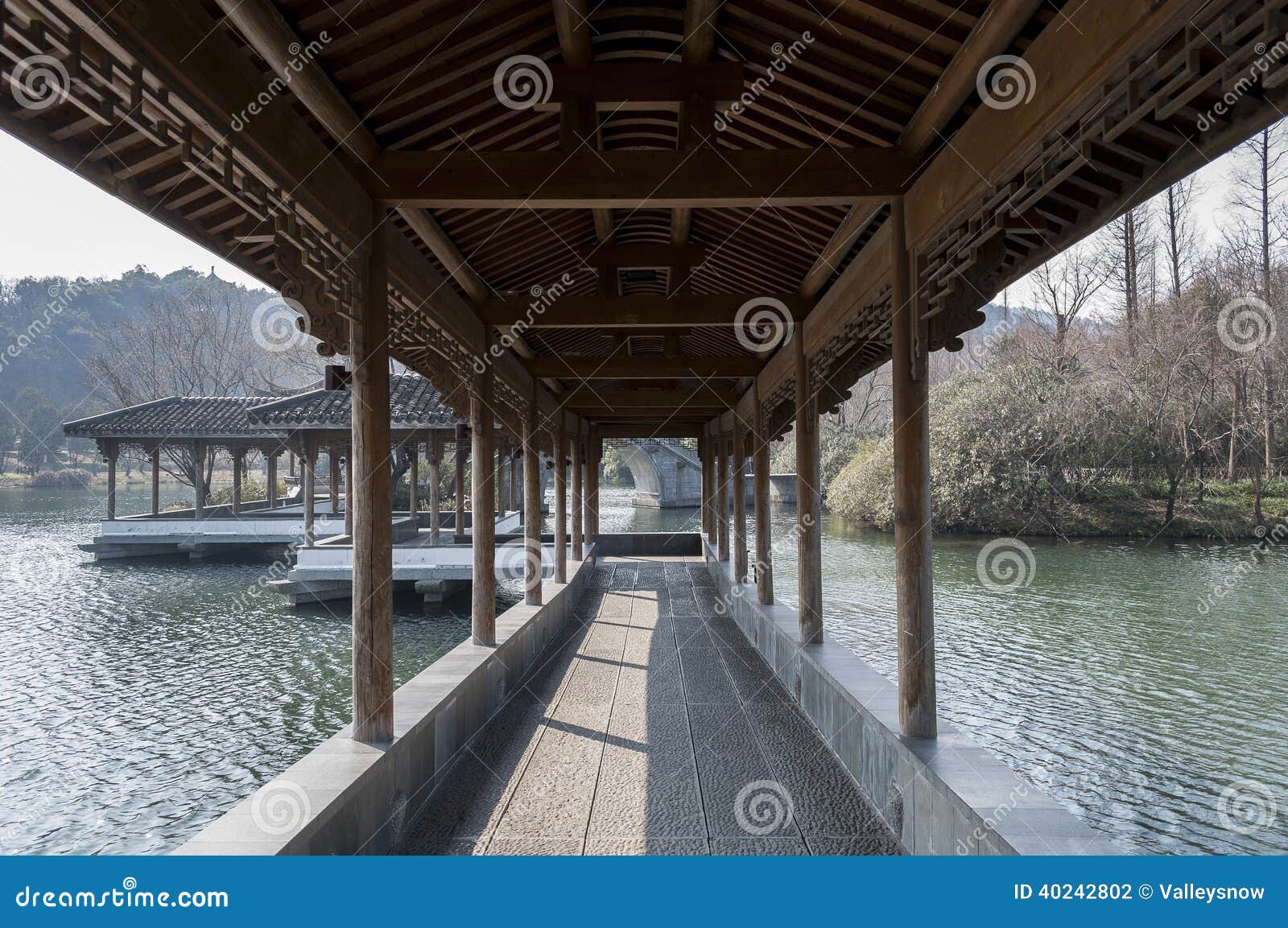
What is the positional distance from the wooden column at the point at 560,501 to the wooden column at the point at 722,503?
283 cm

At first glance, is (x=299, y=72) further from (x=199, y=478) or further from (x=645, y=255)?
(x=199, y=478)

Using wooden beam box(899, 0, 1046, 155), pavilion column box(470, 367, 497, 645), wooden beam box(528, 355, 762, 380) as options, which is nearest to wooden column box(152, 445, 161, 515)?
wooden beam box(528, 355, 762, 380)

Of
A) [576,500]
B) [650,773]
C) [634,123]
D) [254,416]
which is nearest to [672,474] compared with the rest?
[576,500]

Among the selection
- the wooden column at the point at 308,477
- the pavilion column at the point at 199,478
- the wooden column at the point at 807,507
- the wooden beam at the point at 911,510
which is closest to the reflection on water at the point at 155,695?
the wooden column at the point at 308,477

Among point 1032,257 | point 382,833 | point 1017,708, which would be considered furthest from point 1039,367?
point 382,833

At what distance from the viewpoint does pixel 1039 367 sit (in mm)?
18906

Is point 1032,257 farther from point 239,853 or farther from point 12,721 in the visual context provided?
point 12,721

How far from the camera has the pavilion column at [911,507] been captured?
10.9 feet

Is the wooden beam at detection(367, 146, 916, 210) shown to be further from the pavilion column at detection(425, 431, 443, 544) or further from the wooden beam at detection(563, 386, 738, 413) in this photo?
the pavilion column at detection(425, 431, 443, 544)

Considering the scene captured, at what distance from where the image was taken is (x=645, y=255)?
17.3ft

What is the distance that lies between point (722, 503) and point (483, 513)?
791 cm

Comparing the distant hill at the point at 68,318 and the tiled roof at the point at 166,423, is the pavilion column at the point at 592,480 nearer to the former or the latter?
the tiled roof at the point at 166,423

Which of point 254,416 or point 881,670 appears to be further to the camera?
point 254,416

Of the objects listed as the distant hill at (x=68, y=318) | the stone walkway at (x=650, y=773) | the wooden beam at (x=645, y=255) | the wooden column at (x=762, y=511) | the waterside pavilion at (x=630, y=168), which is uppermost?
Answer: the distant hill at (x=68, y=318)
